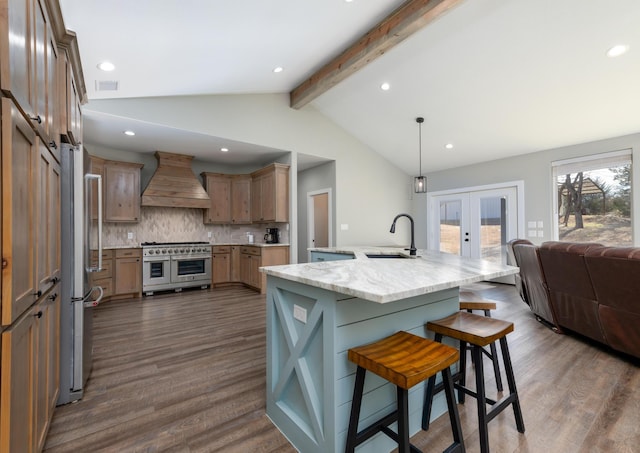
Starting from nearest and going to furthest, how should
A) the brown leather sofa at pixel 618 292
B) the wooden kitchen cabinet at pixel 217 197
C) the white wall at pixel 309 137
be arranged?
the brown leather sofa at pixel 618 292 < the white wall at pixel 309 137 < the wooden kitchen cabinet at pixel 217 197

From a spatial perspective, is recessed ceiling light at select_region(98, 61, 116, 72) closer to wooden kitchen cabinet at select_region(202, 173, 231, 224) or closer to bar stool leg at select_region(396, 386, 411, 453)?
wooden kitchen cabinet at select_region(202, 173, 231, 224)

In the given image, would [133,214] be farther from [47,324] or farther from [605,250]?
[605,250]

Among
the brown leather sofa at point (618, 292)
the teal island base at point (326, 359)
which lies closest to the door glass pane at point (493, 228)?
the brown leather sofa at point (618, 292)

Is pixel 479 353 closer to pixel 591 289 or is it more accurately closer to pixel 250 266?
pixel 591 289

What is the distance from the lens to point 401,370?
1.12m

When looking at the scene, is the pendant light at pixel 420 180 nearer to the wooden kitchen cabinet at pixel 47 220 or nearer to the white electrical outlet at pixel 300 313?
the white electrical outlet at pixel 300 313

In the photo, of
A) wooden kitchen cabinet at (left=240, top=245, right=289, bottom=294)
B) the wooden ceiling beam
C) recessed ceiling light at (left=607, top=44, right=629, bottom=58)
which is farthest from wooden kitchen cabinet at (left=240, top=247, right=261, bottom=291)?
recessed ceiling light at (left=607, top=44, right=629, bottom=58)

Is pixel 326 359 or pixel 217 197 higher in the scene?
pixel 217 197

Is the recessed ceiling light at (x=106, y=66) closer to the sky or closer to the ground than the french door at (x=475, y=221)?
closer to the sky

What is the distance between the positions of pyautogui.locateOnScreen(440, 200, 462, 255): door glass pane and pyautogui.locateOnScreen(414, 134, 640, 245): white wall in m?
0.46

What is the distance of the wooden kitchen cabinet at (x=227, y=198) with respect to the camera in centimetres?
585

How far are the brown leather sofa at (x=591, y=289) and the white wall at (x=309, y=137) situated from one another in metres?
3.45

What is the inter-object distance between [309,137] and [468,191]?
3.81 meters

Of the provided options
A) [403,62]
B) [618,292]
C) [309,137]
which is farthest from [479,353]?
[309,137]
